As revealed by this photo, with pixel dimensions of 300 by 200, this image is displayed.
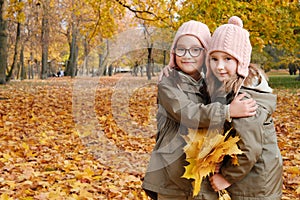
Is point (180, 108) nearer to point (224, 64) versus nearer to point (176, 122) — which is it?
point (176, 122)

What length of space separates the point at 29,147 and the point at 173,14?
6.44 meters

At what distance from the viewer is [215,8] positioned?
818cm

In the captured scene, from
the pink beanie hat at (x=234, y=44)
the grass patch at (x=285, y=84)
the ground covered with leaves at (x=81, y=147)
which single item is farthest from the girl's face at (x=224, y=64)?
the grass patch at (x=285, y=84)

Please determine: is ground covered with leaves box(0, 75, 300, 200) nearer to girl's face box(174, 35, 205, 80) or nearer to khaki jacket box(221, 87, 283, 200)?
girl's face box(174, 35, 205, 80)

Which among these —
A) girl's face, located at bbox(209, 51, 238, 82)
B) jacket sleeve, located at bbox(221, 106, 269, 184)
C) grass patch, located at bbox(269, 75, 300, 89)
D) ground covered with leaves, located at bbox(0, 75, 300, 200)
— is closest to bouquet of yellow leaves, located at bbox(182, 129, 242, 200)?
jacket sleeve, located at bbox(221, 106, 269, 184)

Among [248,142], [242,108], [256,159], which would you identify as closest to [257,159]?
[256,159]

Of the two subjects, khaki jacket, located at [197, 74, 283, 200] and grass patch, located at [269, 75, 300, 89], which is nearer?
khaki jacket, located at [197, 74, 283, 200]

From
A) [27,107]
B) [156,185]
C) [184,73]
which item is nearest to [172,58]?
[184,73]

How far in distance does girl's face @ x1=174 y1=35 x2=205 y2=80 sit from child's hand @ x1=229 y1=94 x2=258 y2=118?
31cm

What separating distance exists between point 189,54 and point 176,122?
392mm

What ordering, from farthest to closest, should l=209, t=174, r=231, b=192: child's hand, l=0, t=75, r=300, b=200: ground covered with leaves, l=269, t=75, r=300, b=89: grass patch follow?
1. l=269, t=75, r=300, b=89: grass patch
2. l=0, t=75, r=300, b=200: ground covered with leaves
3. l=209, t=174, r=231, b=192: child's hand

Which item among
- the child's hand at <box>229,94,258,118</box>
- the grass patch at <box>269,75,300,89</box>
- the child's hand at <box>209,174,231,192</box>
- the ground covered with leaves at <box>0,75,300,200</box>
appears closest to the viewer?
the child's hand at <box>229,94,258,118</box>

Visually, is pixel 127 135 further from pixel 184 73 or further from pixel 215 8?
pixel 184 73

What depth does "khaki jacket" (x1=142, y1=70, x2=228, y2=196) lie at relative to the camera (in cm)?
198
